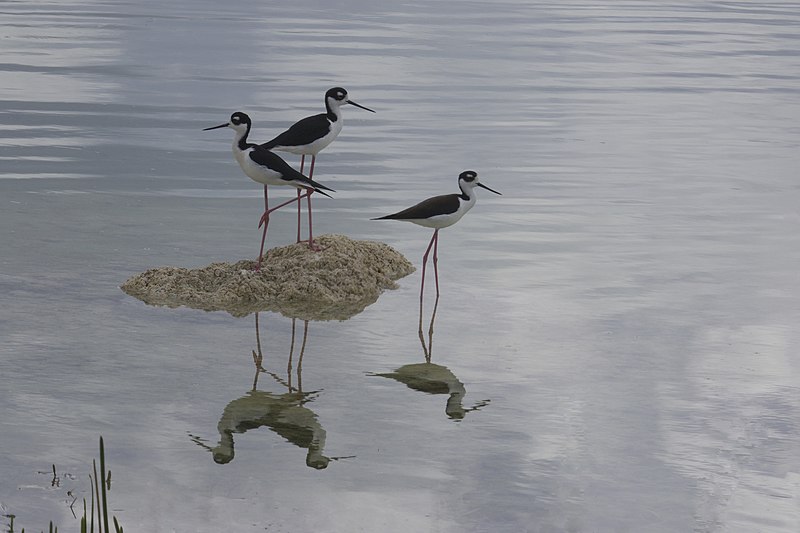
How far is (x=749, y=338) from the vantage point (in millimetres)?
8656

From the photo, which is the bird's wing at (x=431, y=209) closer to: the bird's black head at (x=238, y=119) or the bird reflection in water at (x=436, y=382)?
the bird's black head at (x=238, y=119)

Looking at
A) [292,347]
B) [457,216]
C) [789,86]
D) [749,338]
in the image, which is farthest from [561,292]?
[789,86]

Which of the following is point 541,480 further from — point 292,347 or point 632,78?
point 632,78

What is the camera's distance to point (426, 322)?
8.98 m

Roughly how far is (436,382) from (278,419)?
108 centimetres

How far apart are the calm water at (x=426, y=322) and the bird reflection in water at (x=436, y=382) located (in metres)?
0.03

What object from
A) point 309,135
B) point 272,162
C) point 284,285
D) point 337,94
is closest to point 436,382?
point 284,285

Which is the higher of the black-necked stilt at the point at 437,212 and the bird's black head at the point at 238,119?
the bird's black head at the point at 238,119

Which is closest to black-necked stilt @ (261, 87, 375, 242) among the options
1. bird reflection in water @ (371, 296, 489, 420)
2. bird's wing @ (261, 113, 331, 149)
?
bird's wing @ (261, 113, 331, 149)

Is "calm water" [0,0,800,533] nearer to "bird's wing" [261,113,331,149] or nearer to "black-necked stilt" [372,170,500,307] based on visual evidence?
"black-necked stilt" [372,170,500,307]

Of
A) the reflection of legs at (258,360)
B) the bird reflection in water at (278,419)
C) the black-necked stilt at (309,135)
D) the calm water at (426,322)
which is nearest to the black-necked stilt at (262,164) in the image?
the black-necked stilt at (309,135)

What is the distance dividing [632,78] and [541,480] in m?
17.8

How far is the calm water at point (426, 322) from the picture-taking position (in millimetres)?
6145

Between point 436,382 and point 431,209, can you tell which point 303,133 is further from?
point 436,382
